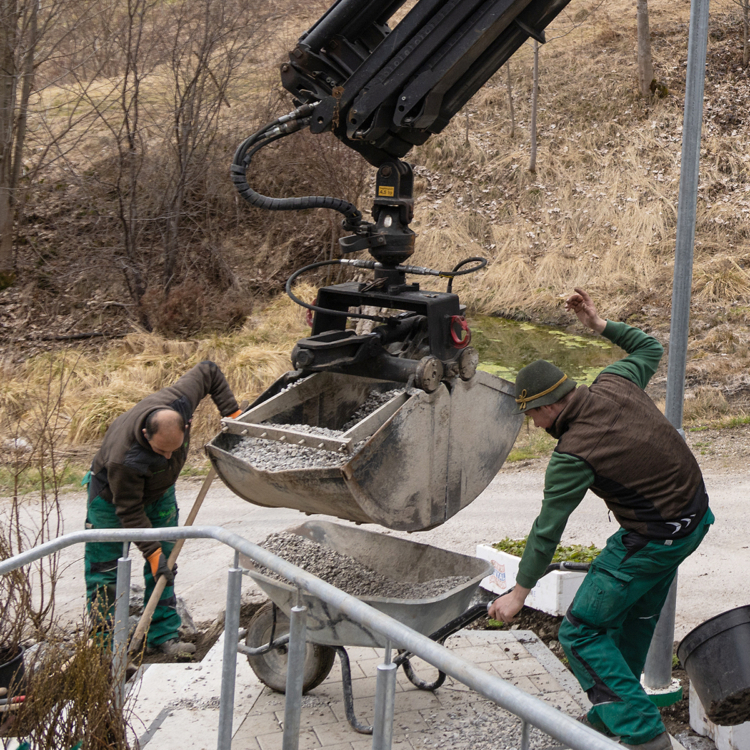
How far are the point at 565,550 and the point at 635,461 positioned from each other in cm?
236

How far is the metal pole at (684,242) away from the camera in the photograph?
13.2 feet

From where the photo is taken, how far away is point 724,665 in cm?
379

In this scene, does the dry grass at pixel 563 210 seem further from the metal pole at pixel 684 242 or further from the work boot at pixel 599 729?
the work boot at pixel 599 729

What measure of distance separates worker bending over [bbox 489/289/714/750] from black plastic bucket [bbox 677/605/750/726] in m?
0.34

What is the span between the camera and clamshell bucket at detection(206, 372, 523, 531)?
11.6 ft

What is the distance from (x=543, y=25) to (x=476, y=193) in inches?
506

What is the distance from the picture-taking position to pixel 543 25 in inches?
155

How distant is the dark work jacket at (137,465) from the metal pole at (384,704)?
2.90 meters

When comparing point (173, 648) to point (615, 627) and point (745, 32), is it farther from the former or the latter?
point (745, 32)

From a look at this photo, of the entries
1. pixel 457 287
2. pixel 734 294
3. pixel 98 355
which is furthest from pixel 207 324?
pixel 734 294

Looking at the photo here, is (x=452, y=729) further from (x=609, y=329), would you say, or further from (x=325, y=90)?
(x=325, y=90)

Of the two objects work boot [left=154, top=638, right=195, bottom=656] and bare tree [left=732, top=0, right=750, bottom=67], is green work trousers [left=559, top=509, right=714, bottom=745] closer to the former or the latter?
work boot [left=154, top=638, right=195, bottom=656]

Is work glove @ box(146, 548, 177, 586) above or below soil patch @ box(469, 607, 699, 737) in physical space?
above

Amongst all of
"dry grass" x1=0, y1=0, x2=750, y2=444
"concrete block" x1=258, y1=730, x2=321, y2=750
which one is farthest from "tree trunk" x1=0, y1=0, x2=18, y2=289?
"concrete block" x1=258, y1=730, x2=321, y2=750
